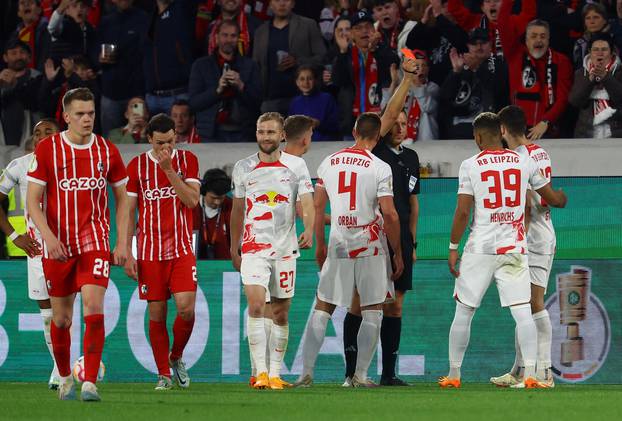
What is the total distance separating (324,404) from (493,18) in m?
7.28

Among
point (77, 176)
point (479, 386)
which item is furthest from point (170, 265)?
point (479, 386)

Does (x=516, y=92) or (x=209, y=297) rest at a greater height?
(x=516, y=92)

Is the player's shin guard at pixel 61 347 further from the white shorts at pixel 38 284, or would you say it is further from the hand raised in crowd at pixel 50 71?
the hand raised in crowd at pixel 50 71

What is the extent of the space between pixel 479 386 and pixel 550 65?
4339 millimetres

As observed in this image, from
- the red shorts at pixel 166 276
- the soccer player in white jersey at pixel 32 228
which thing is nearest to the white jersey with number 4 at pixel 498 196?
the red shorts at pixel 166 276

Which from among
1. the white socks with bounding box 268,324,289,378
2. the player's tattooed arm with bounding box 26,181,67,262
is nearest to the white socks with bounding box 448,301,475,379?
the white socks with bounding box 268,324,289,378

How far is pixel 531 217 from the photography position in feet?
36.5

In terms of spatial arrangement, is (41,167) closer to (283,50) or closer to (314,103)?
(314,103)

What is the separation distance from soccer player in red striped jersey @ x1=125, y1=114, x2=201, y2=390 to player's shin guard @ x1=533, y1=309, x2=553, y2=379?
2.90 meters

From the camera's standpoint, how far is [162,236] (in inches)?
416

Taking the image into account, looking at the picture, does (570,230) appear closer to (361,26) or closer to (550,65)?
(550,65)

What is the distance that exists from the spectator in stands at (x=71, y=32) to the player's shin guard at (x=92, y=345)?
8062 mm

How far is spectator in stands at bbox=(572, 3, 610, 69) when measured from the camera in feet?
46.2

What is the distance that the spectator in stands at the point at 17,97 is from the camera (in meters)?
16.1
